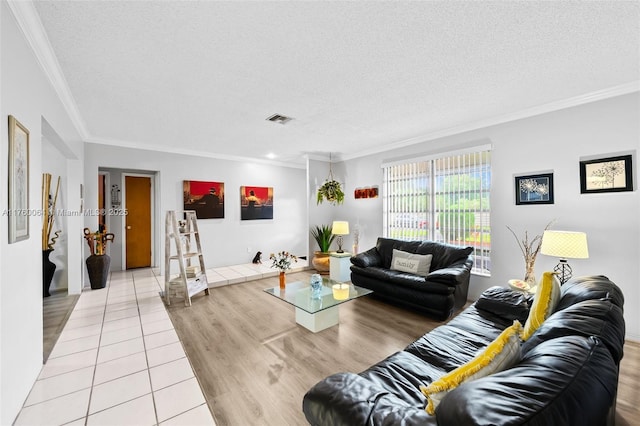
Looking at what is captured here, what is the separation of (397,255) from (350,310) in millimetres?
1175

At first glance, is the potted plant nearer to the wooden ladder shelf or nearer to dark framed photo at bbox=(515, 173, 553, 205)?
the wooden ladder shelf

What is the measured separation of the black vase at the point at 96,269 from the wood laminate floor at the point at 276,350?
5.49ft

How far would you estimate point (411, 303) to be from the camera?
348 centimetres

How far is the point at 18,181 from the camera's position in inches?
69.9

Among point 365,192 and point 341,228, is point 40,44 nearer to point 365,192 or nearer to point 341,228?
point 341,228

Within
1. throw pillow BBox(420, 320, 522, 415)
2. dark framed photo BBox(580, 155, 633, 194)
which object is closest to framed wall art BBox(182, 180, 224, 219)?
throw pillow BBox(420, 320, 522, 415)

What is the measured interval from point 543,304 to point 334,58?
2.37 meters

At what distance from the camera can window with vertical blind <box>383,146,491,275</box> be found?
3.88 m

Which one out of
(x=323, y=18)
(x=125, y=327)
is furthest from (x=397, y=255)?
(x=125, y=327)

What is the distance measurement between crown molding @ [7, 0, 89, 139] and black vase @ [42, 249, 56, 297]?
216cm

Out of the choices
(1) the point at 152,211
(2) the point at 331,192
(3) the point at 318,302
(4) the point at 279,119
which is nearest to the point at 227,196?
(1) the point at 152,211

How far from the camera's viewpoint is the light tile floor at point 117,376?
1.78 metres

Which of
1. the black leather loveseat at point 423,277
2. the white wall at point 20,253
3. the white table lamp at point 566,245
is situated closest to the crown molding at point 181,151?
the white wall at point 20,253

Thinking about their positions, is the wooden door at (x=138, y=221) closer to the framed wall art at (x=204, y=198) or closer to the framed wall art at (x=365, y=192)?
the framed wall art at (x=204, y=198)
